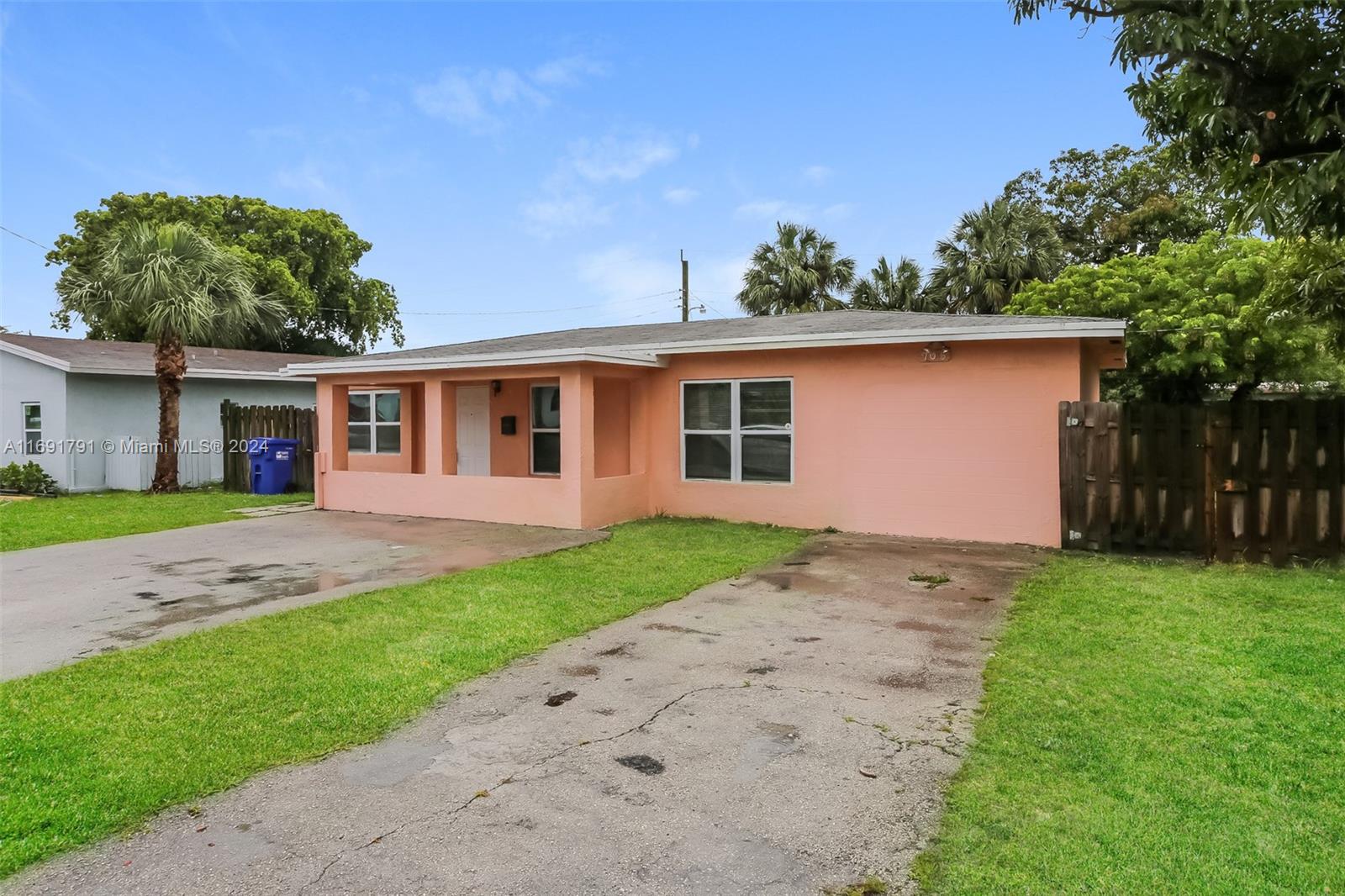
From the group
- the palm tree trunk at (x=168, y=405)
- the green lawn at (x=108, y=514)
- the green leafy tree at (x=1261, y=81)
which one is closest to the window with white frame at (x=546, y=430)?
the green lawn at (x=108, y=514)

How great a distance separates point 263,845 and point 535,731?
136 cm

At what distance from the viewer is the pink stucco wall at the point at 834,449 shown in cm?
941

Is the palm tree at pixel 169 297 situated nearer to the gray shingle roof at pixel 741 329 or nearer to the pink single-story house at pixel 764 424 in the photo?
the pink single-story house at pixel 764 424

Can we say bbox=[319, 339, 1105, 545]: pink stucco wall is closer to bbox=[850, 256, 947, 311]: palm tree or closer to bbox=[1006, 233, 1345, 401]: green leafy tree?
bbox=[1006, 233, 1345, 401]: green leafy tree

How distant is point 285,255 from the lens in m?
33.8

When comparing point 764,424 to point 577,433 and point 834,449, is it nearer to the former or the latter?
point 834,449

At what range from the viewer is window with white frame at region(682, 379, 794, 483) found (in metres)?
11.0

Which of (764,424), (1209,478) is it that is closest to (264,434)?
(764,424)

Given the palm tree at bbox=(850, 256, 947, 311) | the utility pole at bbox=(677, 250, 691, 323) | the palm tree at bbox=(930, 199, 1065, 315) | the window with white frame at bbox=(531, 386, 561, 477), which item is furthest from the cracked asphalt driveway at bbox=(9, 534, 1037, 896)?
the utility pole at bbox=(677, 250, 691, 323)

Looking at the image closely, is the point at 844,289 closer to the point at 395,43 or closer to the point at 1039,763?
the point at 395,43

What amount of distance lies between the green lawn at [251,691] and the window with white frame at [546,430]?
5.83 m

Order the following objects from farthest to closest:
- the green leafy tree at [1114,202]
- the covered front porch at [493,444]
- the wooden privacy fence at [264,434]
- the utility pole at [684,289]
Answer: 1. the utility pole at [684,289]
2. the green leafy tree at [1114,202]
3. the wooden privacy fence at [264,434]
4. the covered front porch at [493,444]

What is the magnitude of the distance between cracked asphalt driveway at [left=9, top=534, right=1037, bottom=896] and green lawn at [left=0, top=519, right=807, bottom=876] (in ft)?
0.66

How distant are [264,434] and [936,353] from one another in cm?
1374
